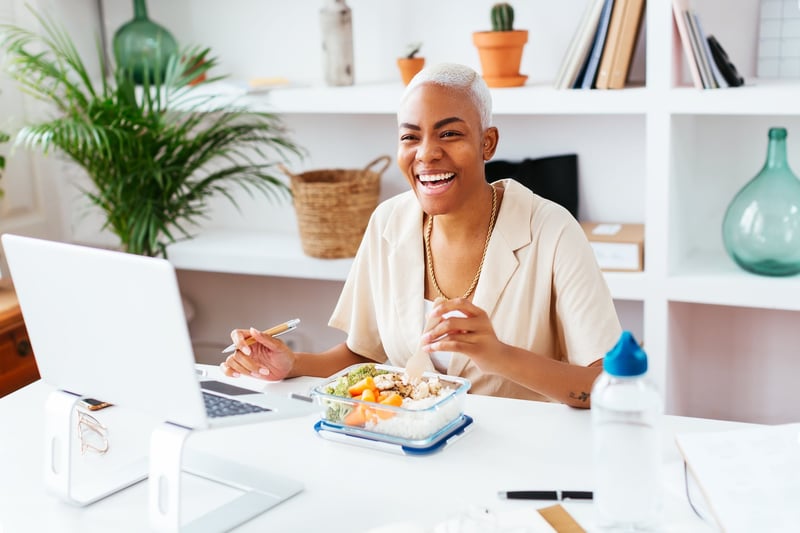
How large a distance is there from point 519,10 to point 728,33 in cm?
60

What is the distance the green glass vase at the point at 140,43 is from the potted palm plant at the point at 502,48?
1124mm

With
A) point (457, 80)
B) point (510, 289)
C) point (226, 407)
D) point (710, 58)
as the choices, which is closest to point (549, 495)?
point (226, 407)

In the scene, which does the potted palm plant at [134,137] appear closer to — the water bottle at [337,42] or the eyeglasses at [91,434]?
the water bottle at [337,42]

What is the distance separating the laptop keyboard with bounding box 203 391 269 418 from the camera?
1.28 metres

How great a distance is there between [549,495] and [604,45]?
1579mm

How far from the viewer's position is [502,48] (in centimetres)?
264

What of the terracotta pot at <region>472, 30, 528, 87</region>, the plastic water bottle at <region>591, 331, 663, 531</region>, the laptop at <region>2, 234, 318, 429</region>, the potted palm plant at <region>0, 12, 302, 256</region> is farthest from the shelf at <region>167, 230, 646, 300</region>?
the plastic water bottle at <region>591, 331, 663, 531</region>

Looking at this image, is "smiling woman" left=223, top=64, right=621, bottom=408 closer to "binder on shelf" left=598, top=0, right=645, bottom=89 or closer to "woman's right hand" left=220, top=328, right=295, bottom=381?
"woman's right hand" left=220, top=328, right=295, bottom=381

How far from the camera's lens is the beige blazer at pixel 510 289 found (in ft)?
5.58

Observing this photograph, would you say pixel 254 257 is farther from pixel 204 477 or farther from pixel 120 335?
pixel 120 335

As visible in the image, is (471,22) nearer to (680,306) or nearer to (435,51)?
(435,51)

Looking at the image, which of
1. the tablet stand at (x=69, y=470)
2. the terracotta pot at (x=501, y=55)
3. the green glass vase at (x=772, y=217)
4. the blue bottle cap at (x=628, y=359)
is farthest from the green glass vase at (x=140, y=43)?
the blue bottle cap at (x=628, y=359)

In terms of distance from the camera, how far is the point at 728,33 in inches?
104

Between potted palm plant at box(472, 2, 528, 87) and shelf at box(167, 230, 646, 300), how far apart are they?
2.31 feet
